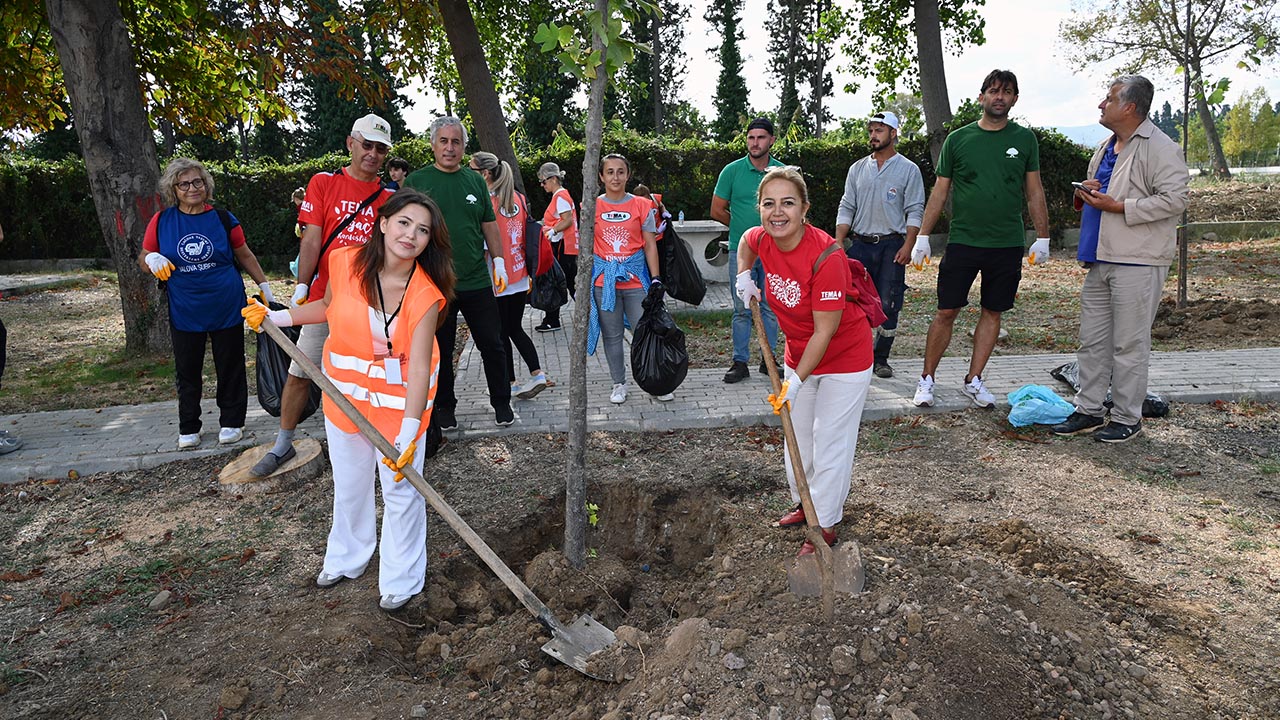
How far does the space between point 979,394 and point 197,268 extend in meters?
5.27

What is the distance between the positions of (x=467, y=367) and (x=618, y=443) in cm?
259

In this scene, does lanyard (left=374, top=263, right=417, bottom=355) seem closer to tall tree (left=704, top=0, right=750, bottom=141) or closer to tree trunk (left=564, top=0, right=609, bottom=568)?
tree trunk (left=564, top=0, right=609, bottom=568)

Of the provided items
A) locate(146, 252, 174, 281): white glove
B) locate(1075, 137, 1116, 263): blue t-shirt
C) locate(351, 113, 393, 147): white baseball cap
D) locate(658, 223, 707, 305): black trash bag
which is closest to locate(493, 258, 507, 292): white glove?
locate(351, 113, 393, 147): white baseball cap

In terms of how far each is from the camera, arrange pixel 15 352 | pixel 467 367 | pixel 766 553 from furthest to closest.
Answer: pixel 15 352 → pixel 467 367 → pixel 766 553

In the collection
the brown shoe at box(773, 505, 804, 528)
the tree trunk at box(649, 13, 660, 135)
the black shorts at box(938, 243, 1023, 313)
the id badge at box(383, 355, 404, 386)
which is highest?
the tree trunk at box(649, 13, 660, 135)

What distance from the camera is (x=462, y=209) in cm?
509

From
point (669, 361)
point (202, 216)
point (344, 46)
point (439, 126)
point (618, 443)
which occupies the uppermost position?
point (344, 46)

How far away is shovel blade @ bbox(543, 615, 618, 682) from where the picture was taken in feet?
9.68

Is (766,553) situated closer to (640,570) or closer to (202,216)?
(640,570)

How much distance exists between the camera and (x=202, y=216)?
503 centimetres

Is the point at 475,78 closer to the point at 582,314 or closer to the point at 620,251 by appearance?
the point at 620,251

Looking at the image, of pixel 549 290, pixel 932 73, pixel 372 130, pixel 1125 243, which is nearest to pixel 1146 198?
pixel 1125 243

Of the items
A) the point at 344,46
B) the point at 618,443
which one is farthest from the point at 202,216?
the point at 344,46

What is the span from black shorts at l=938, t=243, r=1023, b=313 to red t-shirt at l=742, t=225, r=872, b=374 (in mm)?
2210
